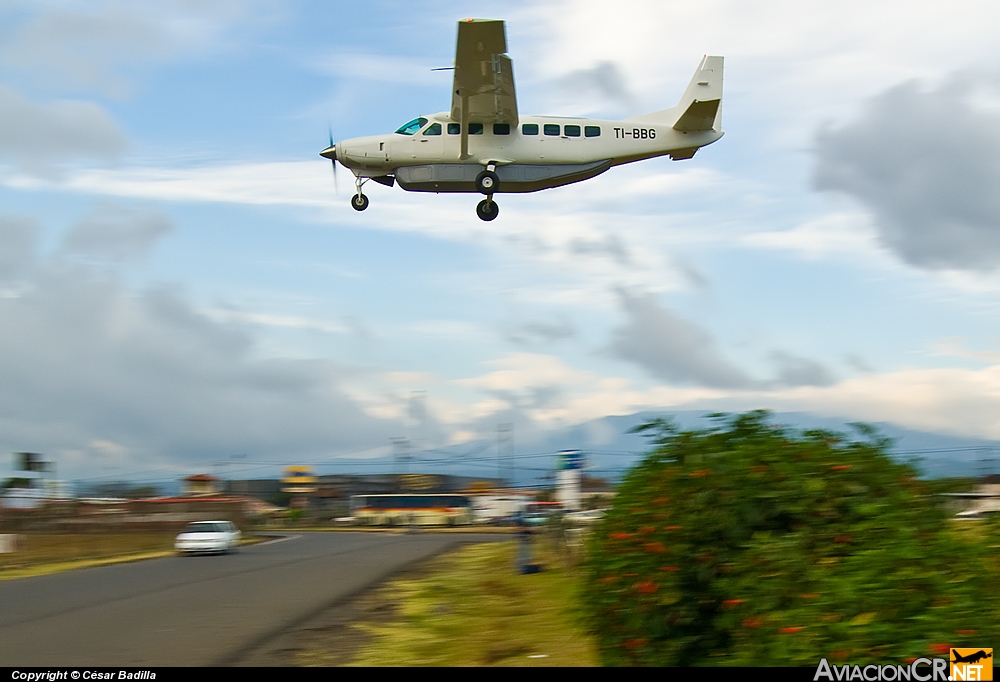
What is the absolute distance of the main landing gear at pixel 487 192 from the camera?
1091 inches

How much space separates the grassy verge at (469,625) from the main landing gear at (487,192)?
896cm

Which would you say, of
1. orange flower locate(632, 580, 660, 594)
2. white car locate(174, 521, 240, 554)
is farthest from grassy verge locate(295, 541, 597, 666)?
white car locate(174, 521, 240, 554)

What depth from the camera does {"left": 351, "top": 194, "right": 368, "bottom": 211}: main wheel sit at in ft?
91.5

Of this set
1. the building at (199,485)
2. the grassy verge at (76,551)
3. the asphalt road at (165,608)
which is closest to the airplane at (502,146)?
the asphalt road at (165,608)

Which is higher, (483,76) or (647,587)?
(483,76)

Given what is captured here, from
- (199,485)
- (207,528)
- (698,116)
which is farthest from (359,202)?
(199,485)

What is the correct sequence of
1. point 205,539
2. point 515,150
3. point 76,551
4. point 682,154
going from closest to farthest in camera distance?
point 515,150, point 682,154, point 205,539, point 76,551

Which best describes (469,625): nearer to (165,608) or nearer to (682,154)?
(165,608)

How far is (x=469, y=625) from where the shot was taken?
48.5ft

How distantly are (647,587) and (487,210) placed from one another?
65.6 feet

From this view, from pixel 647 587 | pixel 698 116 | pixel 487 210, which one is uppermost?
pixel 698 116

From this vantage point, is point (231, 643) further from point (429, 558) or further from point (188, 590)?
point (429, 558)

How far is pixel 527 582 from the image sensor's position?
20984mm

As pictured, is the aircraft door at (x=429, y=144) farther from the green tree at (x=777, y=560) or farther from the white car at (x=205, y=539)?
the green tree at (x=777, y=560)
